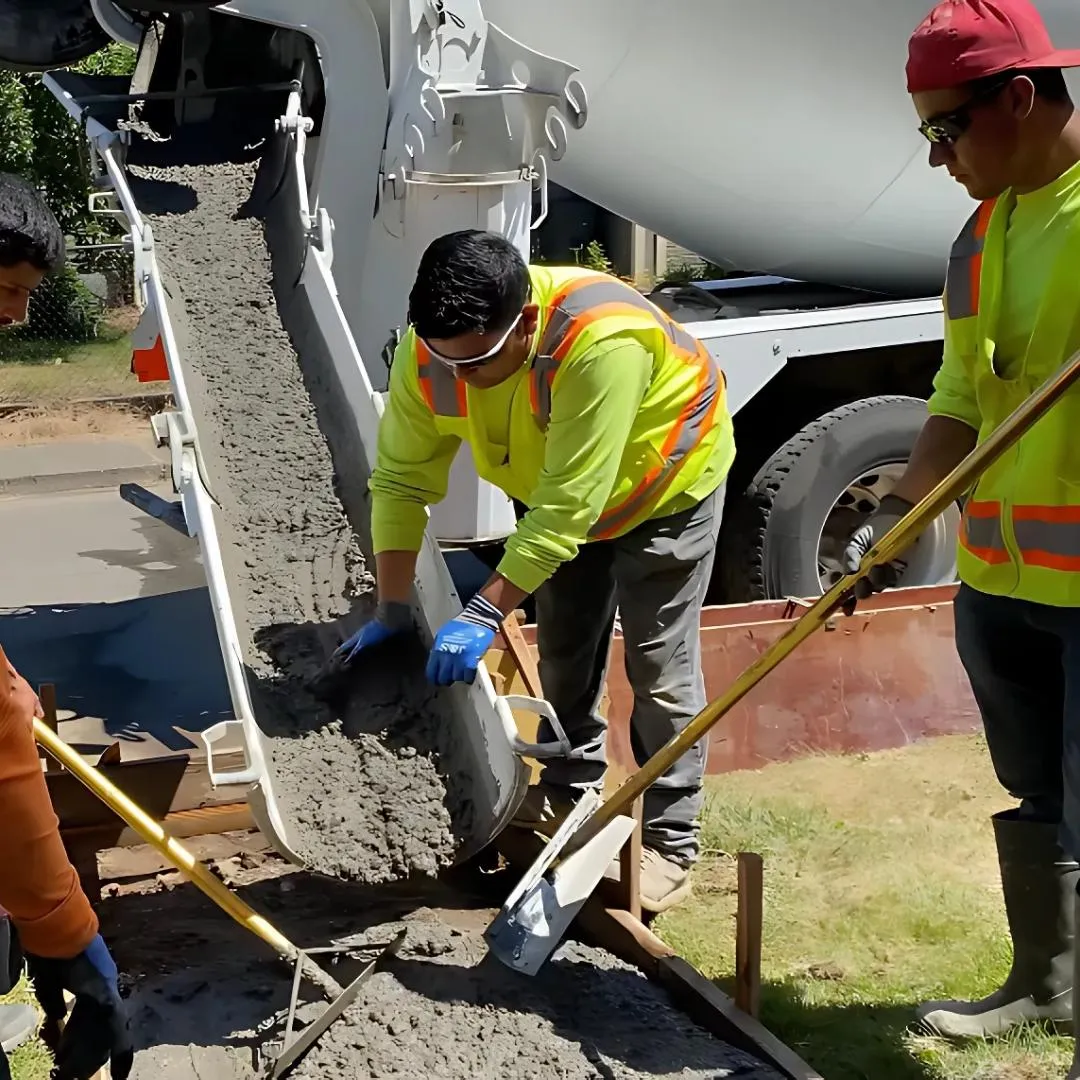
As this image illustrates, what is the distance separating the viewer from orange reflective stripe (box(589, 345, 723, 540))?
10.6 feet

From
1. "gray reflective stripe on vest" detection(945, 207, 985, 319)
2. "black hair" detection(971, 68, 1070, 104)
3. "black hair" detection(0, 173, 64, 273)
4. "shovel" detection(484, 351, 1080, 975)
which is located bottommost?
"shovel" detection(484, 351, 1080, 975)

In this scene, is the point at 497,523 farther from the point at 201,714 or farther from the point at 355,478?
the point at 201,714

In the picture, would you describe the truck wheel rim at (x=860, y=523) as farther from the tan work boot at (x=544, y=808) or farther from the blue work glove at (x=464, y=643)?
the blue work glove at (x=464, y=643)

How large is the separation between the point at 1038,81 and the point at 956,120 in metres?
0.14

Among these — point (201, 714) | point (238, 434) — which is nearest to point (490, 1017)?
point (238, 434)

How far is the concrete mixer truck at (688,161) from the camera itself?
4.41m

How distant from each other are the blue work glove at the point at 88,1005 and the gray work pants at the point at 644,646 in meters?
1.54

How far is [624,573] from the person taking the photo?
11.1 ft

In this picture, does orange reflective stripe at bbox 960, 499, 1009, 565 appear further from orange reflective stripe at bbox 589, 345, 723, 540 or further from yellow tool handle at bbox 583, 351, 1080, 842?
orange reflective stripe at bbox 589, 345, 723, 540

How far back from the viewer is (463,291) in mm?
2797

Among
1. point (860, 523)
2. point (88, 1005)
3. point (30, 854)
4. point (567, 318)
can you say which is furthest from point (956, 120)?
point (860, 523)

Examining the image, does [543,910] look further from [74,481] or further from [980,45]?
[74,481]

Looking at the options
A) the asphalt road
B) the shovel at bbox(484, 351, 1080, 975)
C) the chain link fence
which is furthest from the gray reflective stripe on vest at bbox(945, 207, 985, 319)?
the chain link fence

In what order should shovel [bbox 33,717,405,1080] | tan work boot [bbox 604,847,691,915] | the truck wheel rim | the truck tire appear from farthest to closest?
the truck wheel rim, the truck tire, tan work boot [bbox 604,847,691,915], shovel [bbox 33,717,405,1080]
